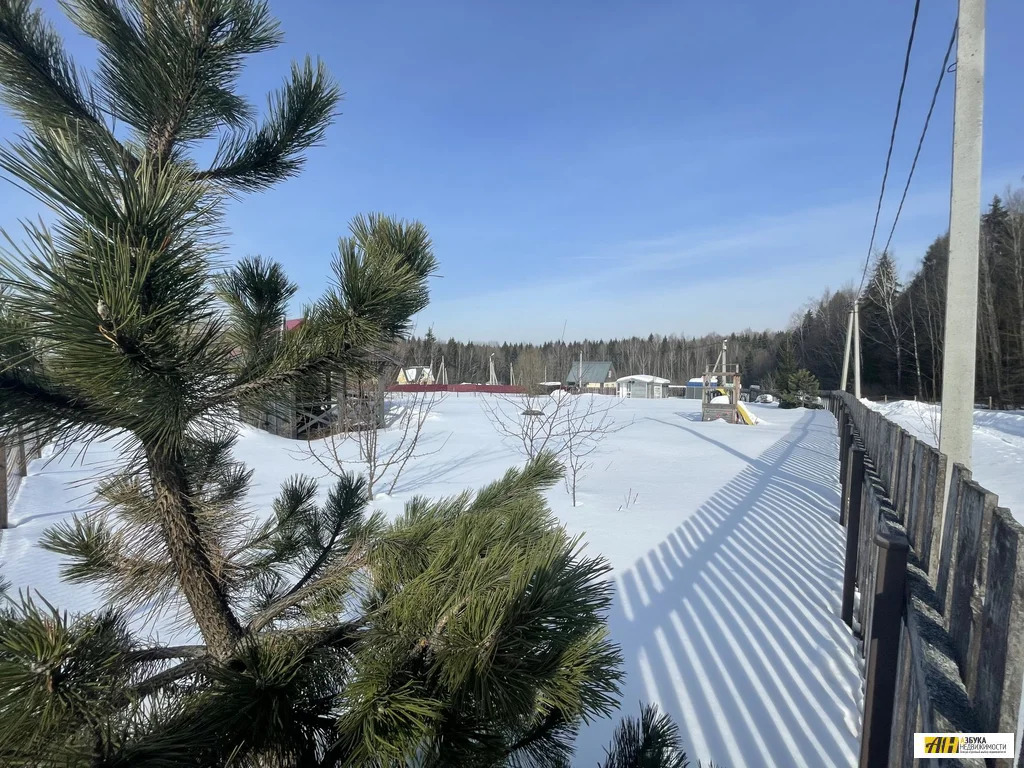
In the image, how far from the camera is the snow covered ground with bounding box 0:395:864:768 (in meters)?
2.91

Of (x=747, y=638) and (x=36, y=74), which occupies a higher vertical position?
(x=36, y=74)

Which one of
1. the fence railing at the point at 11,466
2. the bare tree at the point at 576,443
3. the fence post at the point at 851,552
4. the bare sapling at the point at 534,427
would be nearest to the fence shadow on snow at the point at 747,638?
the fence post at the point at 851,552

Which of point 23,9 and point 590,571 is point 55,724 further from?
point 23,9

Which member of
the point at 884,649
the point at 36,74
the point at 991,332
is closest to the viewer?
the point at 36,74

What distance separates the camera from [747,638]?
379cm

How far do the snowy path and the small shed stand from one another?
Result: 38.7 meters

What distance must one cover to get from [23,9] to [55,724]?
136cm

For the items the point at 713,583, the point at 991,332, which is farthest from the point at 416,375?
the point at 991,332

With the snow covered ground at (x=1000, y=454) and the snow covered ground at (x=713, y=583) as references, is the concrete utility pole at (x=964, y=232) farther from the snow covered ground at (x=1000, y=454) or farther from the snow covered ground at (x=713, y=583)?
the snow covered ground at (x=713, y=583)

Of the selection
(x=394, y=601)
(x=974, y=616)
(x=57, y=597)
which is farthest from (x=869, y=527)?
(x=57, y=597)

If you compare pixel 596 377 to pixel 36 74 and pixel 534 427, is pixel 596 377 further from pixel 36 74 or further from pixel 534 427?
pixel 36 74

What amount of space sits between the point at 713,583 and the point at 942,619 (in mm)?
3188

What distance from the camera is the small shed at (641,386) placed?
44.9 meters

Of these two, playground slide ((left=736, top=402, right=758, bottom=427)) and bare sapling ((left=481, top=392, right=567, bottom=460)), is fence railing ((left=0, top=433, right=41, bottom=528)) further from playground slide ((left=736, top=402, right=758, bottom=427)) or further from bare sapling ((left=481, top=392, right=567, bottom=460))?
playground slide ((left=736, top=402, right=758, bottom=427))
